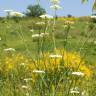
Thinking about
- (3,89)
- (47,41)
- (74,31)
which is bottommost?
(74,31)

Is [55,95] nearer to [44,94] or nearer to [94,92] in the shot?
[44,94]

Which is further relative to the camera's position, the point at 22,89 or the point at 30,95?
the point at 22,89

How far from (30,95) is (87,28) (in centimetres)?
96

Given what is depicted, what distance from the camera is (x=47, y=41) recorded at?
5.67 m

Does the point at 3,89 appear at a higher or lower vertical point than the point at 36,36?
lower

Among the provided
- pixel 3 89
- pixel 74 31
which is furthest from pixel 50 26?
pixel 74 31

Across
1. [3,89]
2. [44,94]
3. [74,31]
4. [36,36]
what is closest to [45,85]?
[44,94]

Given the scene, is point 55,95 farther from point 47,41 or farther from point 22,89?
point 22,89

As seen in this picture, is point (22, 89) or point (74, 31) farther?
point (74, 31)

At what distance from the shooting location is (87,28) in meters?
5.81

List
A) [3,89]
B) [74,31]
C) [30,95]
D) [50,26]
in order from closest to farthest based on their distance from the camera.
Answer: [30,95], [50,26], [3,89], [74,31]

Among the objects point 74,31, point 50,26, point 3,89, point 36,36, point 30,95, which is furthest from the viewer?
point 74,31

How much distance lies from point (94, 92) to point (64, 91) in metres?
0.73

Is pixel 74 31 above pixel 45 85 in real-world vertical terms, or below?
below
